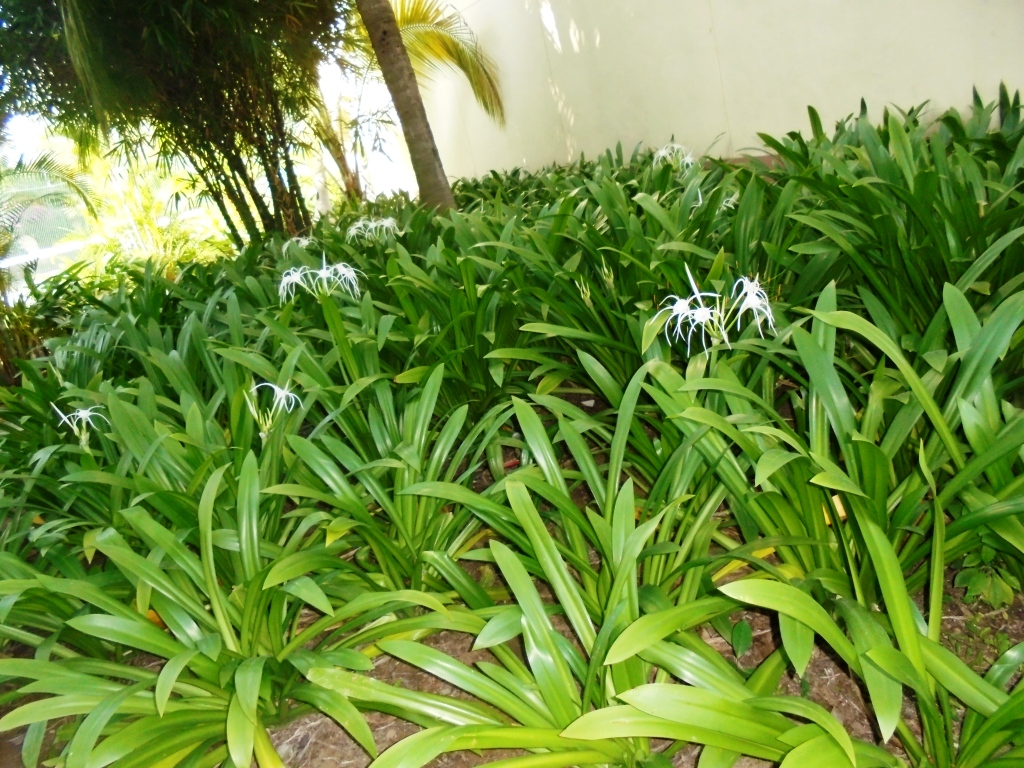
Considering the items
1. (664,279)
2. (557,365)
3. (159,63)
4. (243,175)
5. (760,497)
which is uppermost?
(159,63)

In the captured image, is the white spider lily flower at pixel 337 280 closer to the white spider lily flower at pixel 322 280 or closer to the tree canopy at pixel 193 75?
the white spider lily flower at pixel 322 280

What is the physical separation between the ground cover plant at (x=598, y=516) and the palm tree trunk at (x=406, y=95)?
1731 mm

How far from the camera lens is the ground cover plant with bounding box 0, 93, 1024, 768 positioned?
878mm

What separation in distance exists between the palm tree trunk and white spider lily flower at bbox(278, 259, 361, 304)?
49.6 inches

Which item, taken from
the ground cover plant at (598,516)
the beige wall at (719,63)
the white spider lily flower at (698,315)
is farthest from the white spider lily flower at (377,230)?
the beige wall at (719,63)

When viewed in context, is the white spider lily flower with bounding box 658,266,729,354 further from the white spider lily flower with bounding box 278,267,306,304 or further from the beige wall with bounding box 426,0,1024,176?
the beige wall with bounding box 426,0,1024,176

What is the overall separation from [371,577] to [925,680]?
88 centimetres

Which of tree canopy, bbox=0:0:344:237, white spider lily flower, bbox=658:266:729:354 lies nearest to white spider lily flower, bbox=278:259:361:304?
white spider lily flower, bbox=658:266:729:354

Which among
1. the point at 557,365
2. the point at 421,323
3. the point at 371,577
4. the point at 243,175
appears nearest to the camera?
the point at 371,577

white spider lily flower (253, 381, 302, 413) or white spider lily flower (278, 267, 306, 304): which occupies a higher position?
white spider lily flower (278, 267, 306, 304)

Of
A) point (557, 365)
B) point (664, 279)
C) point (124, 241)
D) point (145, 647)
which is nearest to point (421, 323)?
point (557, 365)

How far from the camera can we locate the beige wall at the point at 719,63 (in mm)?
2898

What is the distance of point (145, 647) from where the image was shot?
1.07 meters

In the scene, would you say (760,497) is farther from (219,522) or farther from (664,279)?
(219,522)
